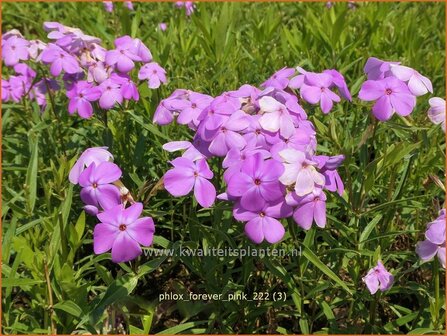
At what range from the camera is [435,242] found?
1.35m

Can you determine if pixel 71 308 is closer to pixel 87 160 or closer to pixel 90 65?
pixel 87 160

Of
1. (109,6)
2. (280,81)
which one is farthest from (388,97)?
(109,6)

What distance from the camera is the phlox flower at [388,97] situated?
4.90 feet

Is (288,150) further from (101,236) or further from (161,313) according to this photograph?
(161,313)

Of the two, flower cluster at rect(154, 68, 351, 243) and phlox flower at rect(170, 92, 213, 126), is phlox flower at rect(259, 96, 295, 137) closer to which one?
flower cluster at rect(154, 68, 351, 243)

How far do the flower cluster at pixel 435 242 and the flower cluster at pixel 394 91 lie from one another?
0.29m

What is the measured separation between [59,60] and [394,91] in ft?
3.68

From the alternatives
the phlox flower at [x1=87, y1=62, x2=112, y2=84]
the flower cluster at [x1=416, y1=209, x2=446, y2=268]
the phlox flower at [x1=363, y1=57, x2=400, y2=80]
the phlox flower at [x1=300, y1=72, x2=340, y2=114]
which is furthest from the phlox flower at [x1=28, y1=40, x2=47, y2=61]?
the flower cluster at [x1=416, y1=209, x2=446, y2=268]

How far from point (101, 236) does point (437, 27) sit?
2.85m

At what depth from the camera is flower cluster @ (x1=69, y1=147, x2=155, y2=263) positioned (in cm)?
130

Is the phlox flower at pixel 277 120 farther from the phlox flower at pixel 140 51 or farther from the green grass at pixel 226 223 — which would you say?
the phlox flower at pixel 140 51

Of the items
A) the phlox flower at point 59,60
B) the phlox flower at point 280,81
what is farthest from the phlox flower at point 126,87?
the phlox flower at point 280,81

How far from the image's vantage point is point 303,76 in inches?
64.8

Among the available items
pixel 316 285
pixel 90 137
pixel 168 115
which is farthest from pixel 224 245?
pixel 90 137
